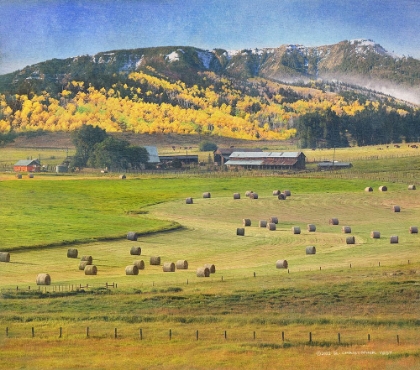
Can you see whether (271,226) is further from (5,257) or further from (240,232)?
(5,257)

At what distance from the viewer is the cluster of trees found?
75125 millimetres

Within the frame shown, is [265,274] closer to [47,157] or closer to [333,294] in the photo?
[333,294]

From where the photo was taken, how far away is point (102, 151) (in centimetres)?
7550

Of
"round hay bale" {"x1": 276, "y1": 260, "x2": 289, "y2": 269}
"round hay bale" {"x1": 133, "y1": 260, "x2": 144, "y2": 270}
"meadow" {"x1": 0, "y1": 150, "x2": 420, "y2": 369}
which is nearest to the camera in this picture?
"meadow" {"x1": 0, "y1": 150, "x2": 420, "y2": 369}

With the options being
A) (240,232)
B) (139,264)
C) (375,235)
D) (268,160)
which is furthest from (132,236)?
(268,160)

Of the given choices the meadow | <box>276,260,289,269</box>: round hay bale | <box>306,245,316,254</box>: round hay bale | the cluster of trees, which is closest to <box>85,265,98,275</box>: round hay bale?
the meadow

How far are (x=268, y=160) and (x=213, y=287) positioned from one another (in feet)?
150

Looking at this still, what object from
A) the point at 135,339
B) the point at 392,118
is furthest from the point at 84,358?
the point at 392,118

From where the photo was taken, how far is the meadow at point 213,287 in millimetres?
22250

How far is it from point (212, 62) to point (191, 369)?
101m

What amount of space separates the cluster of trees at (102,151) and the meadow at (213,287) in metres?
15.0

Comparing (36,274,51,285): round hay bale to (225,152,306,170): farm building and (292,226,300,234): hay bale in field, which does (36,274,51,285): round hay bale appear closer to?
(292,226,300,234): hay bale in field

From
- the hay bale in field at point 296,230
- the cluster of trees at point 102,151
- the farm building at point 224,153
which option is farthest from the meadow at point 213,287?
the farm building at point 224,153

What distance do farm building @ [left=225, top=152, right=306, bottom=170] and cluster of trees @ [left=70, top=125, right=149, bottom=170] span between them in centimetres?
777
